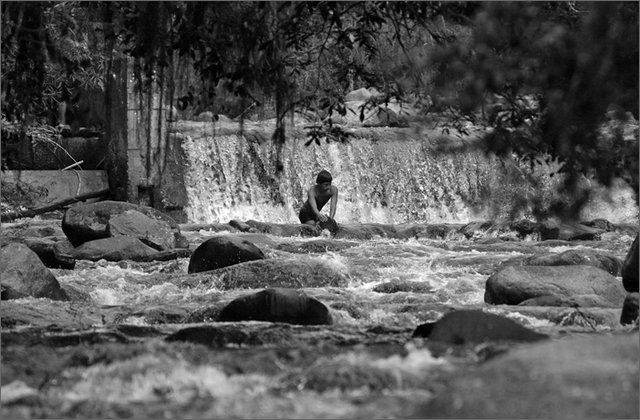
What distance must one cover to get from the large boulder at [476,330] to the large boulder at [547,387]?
185 centimetres

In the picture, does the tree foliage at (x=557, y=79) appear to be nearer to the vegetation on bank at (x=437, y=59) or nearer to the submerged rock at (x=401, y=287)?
the vegetation on bank at (x=437, y=59)

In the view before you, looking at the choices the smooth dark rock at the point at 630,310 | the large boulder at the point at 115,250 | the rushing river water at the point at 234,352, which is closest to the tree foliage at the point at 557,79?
the rushing river water at the point at 234,352

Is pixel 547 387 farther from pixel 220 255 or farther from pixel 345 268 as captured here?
pixel 220 255

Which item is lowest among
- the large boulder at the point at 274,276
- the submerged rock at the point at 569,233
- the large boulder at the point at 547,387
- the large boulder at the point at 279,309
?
the submerged rock at the point at 569,233

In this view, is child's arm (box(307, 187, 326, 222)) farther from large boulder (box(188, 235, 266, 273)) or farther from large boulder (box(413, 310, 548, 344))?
large boulder (box(413, 310, 548, 344))

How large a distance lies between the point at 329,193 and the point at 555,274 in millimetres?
9106

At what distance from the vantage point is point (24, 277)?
11211 millimetres

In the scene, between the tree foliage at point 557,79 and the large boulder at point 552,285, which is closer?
the tree foliage at point 557,79

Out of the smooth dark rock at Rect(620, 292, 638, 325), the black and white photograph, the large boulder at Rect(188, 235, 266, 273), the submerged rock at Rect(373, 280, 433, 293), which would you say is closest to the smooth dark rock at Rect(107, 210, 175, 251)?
the black and white photograph

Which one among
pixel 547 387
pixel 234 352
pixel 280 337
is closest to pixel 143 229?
pixel 280 337

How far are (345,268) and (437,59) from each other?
6.87m

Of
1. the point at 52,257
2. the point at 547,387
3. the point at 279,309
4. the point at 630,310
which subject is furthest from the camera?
the point at 52,257

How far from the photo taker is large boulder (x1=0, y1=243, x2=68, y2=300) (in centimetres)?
1106

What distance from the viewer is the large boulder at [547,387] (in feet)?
13.7
